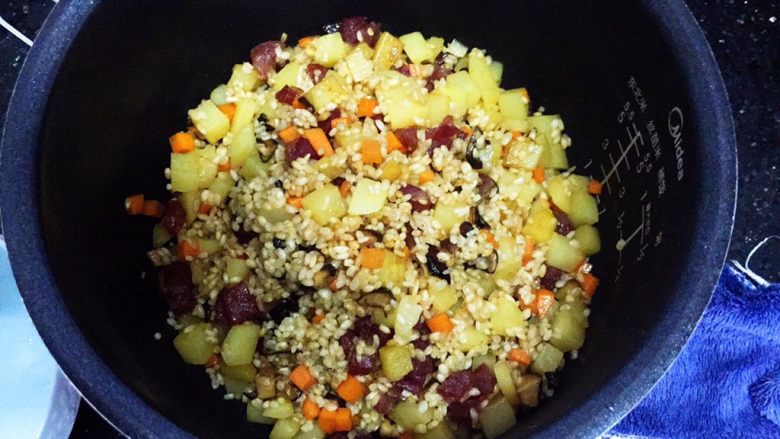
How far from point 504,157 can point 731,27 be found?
0.59 m

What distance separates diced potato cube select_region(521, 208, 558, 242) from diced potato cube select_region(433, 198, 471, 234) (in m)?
0.11

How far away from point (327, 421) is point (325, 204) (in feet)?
1.09

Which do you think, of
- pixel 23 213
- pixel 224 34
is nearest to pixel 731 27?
pixel 224 34

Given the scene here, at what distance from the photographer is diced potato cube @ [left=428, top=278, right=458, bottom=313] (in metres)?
1.18

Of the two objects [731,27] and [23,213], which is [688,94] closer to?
[731,27]

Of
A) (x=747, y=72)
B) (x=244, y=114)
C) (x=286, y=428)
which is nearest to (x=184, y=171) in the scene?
(x=244, y=114)

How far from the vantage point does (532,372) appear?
119 centimetres

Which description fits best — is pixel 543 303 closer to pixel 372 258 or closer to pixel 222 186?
pixel 372 258

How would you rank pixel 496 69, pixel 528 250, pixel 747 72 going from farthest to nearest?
pixel 747 72, pixel 496 69, pixel 528 250

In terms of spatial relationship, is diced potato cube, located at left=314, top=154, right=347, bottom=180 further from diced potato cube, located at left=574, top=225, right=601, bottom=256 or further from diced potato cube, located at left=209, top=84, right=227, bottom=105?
diced potato cube, located at left=574, top=225, right=601, bottom=256

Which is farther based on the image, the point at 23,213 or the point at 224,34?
the point at 224,34

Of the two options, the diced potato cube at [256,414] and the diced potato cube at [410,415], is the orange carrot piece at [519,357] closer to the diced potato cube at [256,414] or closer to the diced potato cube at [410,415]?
the diced potato cube at [410,415]

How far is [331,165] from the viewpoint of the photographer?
124 cm

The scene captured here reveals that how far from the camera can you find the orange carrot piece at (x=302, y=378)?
1179 mm
